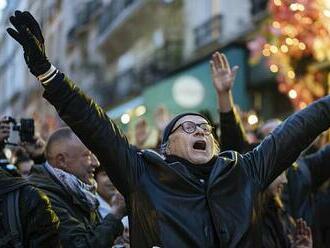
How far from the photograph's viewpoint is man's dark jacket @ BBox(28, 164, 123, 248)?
434 cm

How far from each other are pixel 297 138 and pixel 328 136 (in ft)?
13.1

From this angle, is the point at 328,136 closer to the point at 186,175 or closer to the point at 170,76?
the point at 186,175

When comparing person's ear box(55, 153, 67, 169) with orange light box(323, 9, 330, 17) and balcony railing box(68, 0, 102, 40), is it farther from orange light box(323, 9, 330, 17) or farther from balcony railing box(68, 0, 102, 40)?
balcony railing box(68, 0, 102, 40)

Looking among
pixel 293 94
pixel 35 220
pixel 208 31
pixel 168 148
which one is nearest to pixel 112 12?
pixel 208 31

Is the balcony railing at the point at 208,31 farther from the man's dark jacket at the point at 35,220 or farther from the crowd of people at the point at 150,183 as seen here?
the man's dark jacket at the point at 35,220

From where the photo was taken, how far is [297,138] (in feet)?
12.9

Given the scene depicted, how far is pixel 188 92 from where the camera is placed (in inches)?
683

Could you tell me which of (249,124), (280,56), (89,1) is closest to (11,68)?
(89,1)

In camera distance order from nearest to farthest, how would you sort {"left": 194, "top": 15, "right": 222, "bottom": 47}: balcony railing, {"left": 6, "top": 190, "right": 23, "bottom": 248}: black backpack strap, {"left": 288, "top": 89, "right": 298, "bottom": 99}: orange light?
{"left": 6, "top": 190, "right": 23, "bottom": 248}: black backpack strap
{"left": 288, "top": 89, "right": 298, "bottom": 99}: orange light
{"left": 194, "top": 15, "right": 222, "bottom": 47}: balcony railing

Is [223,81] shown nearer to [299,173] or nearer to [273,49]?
[299,173]

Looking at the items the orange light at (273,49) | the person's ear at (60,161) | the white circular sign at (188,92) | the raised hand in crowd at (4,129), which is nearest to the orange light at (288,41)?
the orange light at (273,49)

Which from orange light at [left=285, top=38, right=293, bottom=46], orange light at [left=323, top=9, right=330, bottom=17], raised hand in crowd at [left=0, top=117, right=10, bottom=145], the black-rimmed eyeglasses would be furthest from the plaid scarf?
orange light at [left=285, top=38, right=293, bottom=46]

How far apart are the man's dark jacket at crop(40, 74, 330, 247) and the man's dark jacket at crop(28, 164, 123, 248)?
0.62m

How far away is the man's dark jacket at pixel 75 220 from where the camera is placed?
434cm
